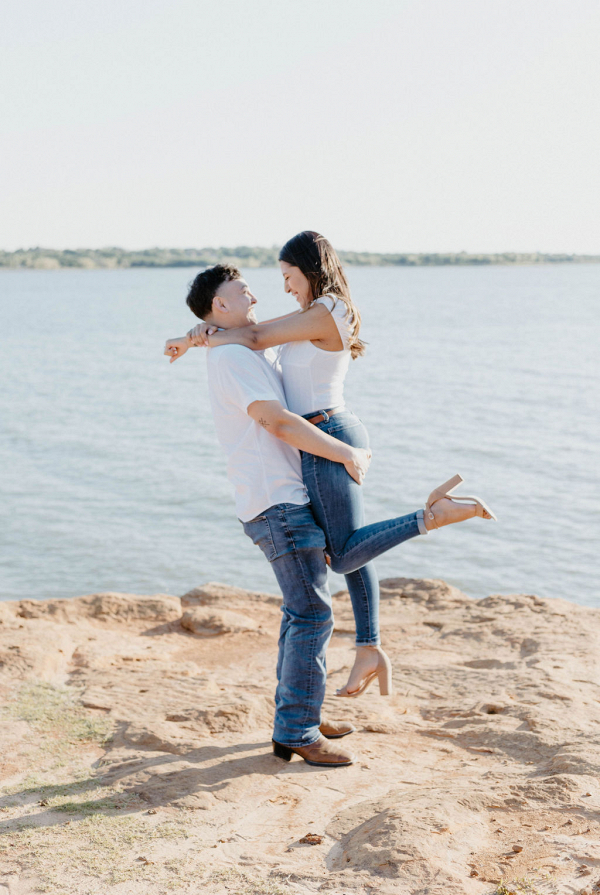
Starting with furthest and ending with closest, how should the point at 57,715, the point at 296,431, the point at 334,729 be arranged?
1. the point at 57,715
2. the point at 334,729
3. the point at 296,431

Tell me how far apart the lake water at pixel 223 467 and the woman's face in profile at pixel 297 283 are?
589 cm

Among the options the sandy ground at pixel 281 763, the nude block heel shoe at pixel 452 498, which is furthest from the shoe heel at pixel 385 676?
the nude block heel shoe at pixel 452 498

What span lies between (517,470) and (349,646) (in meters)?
8.82

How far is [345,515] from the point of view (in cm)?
375

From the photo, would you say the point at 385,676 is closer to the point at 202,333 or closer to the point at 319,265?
the point at 202,333

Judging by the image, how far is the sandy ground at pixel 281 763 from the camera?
2.97 m

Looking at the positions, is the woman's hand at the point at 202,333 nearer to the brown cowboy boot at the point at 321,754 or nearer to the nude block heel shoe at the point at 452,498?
the nude block heel shoe at the point at 452,498

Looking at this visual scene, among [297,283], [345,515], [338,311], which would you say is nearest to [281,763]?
[345,515]

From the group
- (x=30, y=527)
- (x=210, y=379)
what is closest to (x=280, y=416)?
(x=210, y=379)

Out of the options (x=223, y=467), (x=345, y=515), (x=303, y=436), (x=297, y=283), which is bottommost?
(x=223, y=467)

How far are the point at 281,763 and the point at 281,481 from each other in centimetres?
139

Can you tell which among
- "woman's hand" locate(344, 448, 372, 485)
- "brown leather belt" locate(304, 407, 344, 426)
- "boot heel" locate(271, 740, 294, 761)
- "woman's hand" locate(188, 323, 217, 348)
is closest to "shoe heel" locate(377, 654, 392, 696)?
"boot heel" locate(271, 740, 294, 761)

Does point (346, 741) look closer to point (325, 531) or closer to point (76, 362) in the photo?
point (325, 531)

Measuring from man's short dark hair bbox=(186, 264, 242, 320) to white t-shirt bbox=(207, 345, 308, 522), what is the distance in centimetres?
23
